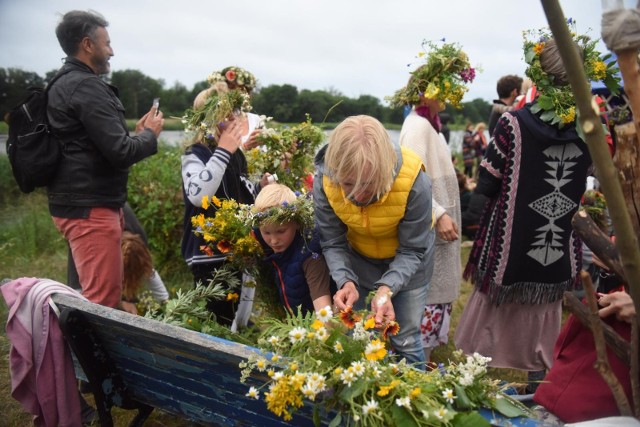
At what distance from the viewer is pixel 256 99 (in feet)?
12.7

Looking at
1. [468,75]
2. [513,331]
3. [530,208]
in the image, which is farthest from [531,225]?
[468,75]

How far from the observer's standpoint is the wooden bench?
1.97 m

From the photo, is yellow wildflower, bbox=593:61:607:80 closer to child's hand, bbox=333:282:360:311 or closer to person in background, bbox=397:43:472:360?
person in background, bbox=397:43:472:360

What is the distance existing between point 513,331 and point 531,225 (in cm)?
68

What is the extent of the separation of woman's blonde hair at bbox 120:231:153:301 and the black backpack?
0.88 m

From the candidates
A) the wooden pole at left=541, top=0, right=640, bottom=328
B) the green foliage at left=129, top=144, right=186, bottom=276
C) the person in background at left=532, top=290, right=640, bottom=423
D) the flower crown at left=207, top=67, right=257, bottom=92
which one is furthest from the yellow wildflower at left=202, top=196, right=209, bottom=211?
the green foliage at left=129, top=144, right=186, bottom=276

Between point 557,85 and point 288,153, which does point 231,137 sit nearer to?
point 288,153

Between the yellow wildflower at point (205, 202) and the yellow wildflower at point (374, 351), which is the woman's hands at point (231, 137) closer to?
the yellow wildflower at point (205, 202)

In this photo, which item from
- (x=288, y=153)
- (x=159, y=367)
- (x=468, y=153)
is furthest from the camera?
(x=468, y=153)

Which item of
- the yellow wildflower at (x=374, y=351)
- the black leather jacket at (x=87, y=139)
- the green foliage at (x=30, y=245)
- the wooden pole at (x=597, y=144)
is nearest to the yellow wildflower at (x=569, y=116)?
the wooden pole at (x=597, y=144)

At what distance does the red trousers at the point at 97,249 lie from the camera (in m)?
3.01

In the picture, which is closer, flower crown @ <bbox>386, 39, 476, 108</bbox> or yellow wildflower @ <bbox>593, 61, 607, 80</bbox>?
yellow wildflower @ <bbox>593, 61, 607, 80</bbox>

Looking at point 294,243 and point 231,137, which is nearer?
point 294,243

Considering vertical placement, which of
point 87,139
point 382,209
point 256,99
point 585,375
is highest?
point 256,99
